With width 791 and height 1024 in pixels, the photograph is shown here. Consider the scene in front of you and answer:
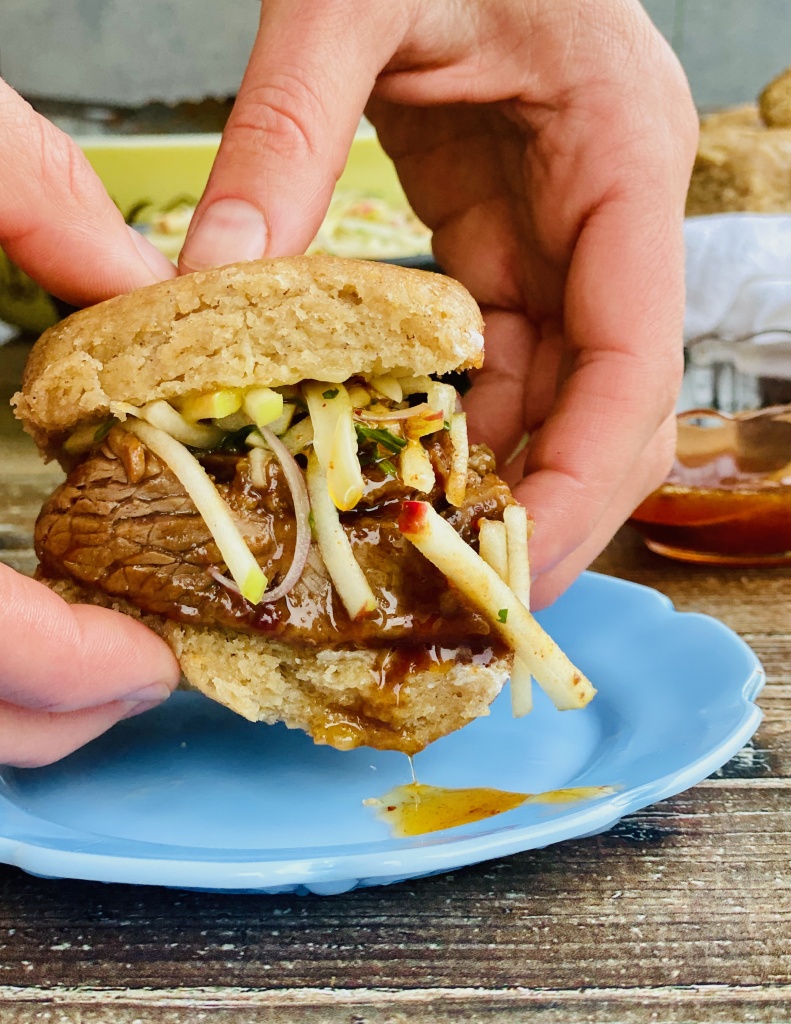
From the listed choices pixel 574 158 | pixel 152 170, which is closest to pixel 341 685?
pixel 574 158

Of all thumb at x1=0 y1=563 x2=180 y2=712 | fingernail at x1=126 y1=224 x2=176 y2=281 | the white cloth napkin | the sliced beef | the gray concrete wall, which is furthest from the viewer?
the gray concrete wall

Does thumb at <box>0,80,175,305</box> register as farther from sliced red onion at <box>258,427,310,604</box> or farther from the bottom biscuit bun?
the bottom biscuit bun

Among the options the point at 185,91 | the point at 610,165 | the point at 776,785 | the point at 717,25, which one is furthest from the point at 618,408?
the point at 717,25

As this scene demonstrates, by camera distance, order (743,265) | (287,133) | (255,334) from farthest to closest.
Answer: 1. (743,265)
2. (287,133)
3. (255,334)

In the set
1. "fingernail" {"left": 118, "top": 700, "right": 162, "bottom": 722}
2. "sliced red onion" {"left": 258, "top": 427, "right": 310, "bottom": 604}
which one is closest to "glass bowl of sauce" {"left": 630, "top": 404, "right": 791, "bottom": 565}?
"sliced red onion" {"left": 258, "top": 427, "right": 310, "bottom": 604}

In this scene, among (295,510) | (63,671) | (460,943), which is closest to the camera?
(460,943)

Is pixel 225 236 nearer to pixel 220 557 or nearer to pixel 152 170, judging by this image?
pixel 220 557
